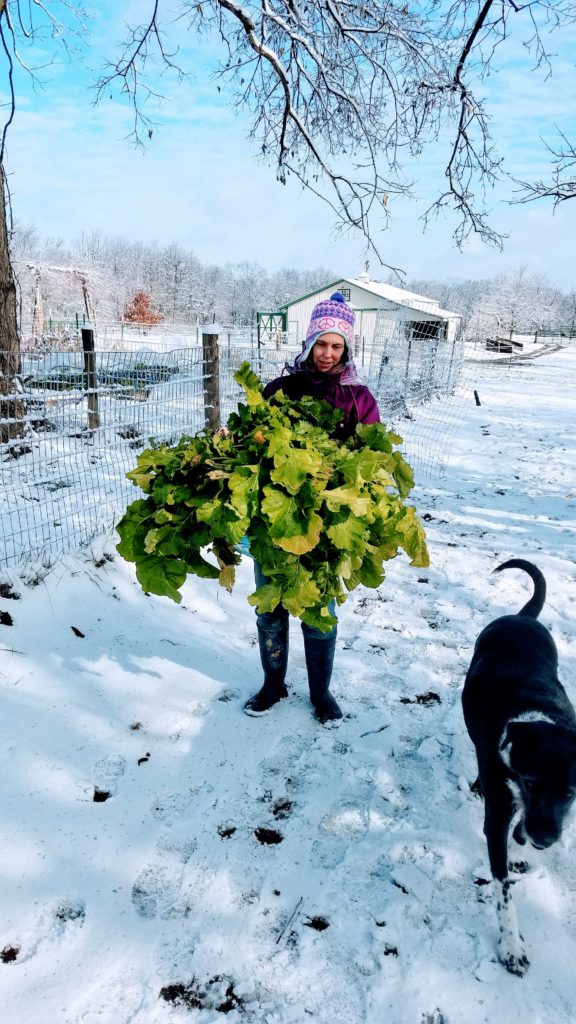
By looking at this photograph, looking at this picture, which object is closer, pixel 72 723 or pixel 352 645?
pixel 72 723

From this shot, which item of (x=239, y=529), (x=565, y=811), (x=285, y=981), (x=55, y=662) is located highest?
(x=239, y=529)

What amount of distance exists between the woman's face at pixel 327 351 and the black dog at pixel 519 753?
5.37 ft

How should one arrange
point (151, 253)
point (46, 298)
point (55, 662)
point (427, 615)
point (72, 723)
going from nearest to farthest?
point (72, 723)
point (55, 662)
point (427, 615)
point (46, 298)
point (151, 253)

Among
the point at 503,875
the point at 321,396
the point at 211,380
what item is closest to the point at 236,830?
the point at 503,875

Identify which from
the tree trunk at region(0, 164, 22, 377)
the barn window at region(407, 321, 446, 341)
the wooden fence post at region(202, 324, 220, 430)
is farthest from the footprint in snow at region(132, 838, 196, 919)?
the barn window at region(407, 321, 446, 341)

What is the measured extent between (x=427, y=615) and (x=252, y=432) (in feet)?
8.97

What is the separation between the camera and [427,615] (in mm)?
4348

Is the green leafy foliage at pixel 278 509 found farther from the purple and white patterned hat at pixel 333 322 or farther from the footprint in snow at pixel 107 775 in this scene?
the footprint in snow at pixel 107 775

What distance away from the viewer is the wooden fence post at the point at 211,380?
6.43 meters

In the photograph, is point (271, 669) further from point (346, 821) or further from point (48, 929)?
point (48, 929)

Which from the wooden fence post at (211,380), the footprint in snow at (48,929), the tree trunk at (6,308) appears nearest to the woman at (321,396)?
the footprint in snow at (48,929)

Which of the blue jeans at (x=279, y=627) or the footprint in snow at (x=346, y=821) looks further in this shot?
the blue jeans at (x=279, y=627)

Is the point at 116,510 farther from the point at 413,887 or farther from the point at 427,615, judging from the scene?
the point at 413,887

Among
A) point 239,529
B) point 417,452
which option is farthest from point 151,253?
point 239,529
